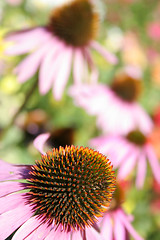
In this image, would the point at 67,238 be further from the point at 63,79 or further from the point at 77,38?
the point at 77,38

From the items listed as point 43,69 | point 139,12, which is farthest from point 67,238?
point 139,12

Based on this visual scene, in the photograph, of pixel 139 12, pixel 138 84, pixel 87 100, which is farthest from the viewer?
pixel 139 12

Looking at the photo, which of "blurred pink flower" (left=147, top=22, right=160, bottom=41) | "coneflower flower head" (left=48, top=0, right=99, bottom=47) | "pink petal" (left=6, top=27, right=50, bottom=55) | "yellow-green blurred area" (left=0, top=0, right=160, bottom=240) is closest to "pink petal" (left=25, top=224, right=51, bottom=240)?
"yellow-green blurred area" (left=0, top=0, right=160, bottom=240)

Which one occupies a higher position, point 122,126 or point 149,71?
point 122,126

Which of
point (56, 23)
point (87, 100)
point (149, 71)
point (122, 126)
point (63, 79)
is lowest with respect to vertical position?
point (149, 71)

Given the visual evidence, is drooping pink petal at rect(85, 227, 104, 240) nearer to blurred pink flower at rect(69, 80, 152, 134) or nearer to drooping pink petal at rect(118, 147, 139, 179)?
drooping pink petal at rect(118, 147, 139, 179)

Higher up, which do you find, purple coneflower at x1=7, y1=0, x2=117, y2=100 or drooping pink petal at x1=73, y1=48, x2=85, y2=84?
purple coneflower at x1=7, y1=0, x2=117, y2=100

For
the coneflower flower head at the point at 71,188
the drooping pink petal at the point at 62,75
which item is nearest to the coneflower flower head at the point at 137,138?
the drooping pink petal at the point at 62,75
